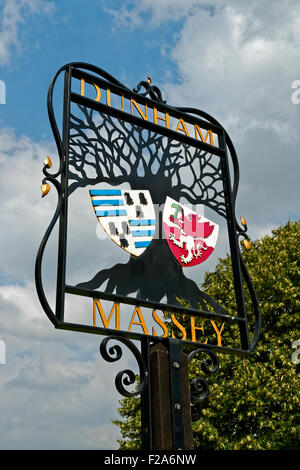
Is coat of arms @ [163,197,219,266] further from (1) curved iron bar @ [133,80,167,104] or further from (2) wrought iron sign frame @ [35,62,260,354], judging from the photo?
(1) curved iron bar @ [133,80,167,104]

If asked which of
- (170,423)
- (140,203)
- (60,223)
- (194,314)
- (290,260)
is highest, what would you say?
(290,260)

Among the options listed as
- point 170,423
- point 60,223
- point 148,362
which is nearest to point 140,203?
point 60,223

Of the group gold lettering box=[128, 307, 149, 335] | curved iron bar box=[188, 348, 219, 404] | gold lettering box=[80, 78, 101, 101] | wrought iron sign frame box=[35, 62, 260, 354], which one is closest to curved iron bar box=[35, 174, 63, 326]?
wrought iron sign frame box=[35, 62, 260, 354]

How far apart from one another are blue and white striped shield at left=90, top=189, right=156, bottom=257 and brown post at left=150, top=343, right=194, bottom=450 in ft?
2.78

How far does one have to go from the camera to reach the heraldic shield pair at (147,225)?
3958mm

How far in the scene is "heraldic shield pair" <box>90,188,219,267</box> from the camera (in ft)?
13.0

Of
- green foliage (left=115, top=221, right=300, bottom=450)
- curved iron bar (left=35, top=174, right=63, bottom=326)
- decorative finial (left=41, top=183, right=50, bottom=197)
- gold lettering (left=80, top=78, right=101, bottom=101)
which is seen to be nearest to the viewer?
curved iron bar (left=35, top=174, right=63, bottom=326)

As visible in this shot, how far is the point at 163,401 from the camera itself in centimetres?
346

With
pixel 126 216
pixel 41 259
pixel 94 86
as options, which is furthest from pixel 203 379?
pixel 94 86

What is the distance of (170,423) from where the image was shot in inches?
134

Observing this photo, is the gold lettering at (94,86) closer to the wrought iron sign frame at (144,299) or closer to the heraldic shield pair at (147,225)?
the wrought iron sign frame at (144,299)
